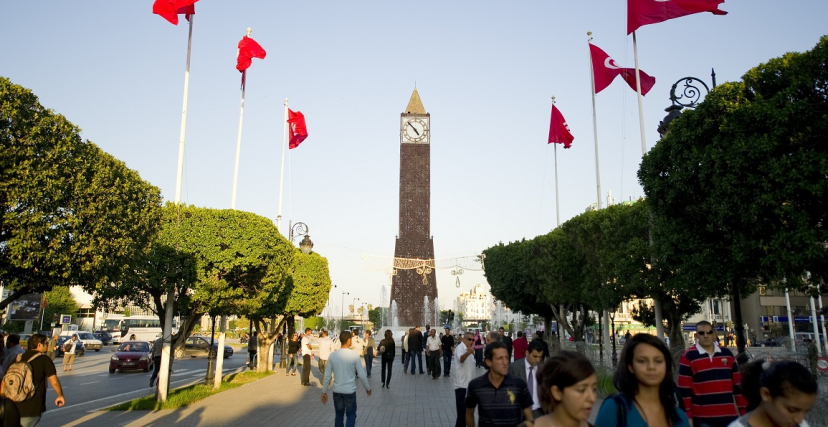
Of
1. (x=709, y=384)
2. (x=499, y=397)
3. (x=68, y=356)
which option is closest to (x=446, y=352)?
(x=68, y=356)

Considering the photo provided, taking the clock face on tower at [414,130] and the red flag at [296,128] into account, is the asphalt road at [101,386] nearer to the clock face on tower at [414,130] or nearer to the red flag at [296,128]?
the red flag at [296,128]

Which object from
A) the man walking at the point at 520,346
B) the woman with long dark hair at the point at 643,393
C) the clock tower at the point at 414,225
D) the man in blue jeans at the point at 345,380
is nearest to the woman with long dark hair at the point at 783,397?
the woman with long dark hair at the point at 643,393

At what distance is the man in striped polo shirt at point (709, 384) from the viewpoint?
17.7ft

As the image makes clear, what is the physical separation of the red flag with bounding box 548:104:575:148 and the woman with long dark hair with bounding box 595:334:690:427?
74.7 ft

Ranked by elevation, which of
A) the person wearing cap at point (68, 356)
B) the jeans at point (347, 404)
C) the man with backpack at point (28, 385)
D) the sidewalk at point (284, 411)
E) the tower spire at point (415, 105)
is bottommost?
the sidewalk at point (284, 411)

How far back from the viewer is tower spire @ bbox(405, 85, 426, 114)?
59500 millimetres

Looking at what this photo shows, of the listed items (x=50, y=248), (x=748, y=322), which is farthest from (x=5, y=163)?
(x=748, y=322)

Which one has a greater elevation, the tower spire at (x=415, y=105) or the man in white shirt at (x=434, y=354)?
the tower spire at (x=415, y=105)

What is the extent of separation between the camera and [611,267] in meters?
20.0

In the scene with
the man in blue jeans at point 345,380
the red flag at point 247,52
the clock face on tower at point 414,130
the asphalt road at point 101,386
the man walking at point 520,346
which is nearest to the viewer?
the man in blue jeans at point 345,380

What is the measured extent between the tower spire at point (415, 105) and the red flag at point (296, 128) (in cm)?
3616

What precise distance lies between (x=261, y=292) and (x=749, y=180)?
12.2 metres

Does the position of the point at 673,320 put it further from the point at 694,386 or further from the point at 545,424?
the point at 545,424

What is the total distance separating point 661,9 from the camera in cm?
1578
